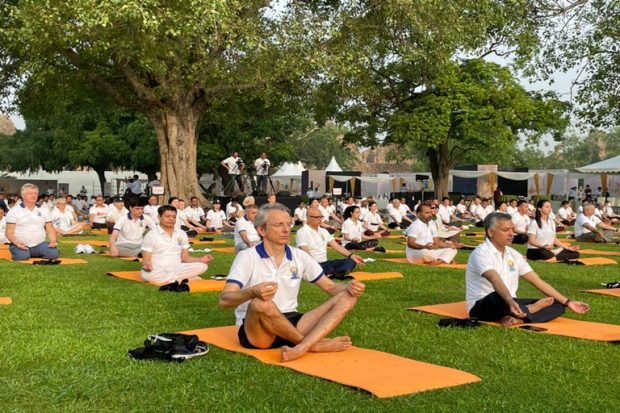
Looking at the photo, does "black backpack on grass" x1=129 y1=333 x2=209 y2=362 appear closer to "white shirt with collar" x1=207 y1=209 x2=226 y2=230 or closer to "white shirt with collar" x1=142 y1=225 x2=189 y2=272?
"white shirt with collar" x1=142 y1=225 x2=189 y2=272

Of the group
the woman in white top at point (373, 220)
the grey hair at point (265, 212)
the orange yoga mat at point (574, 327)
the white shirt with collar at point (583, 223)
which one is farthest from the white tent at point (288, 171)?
the grey hair at point (265, 212)

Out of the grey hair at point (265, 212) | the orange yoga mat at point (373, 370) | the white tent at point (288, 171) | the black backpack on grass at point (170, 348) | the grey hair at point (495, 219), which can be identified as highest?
the white tent at point (288, 171)

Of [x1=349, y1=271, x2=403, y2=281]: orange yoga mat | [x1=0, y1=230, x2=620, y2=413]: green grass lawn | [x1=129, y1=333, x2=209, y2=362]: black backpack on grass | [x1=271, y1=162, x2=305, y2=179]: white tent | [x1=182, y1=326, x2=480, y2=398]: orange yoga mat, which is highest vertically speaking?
[x1=271, y1=162, x2=305, y2=179]: white tent

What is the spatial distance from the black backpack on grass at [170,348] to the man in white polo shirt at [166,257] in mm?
3778

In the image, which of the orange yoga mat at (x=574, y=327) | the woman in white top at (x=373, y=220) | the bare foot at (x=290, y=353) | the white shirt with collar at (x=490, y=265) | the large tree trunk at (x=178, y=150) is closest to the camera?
the bare foot at (x=290, y=353)

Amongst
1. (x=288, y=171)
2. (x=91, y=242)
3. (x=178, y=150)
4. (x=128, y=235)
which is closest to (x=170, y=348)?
(x=128, y=235)

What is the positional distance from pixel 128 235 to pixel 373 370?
857 cm

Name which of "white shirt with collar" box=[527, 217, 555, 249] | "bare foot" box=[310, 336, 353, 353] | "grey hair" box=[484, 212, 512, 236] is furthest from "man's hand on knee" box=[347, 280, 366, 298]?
"white shirt with collar" box=[527, 217, 555, 249]

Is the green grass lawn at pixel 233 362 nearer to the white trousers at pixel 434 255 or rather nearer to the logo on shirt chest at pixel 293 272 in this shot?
the logo on shirt chest at pixel 293 272

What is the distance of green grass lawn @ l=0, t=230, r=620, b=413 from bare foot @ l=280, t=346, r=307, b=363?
145 millimetres

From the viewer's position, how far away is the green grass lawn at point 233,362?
14.2ft

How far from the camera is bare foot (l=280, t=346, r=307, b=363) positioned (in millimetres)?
5219

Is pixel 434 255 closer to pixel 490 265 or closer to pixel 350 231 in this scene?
pixel 350 231

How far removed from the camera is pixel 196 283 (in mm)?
9312
